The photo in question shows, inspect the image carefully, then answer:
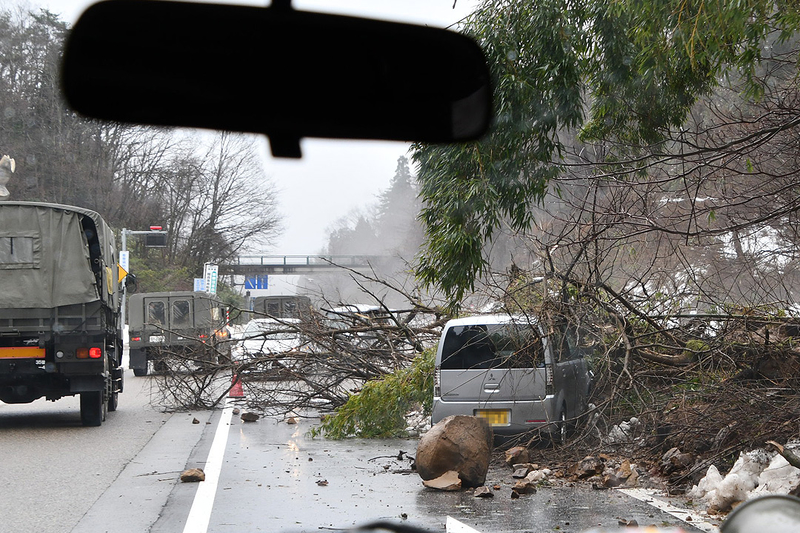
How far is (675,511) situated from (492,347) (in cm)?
383

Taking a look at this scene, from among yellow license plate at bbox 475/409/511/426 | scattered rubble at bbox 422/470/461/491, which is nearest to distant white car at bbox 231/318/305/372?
yellow license plate at bbox 475/409/511/426

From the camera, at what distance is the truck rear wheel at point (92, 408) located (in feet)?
46.4

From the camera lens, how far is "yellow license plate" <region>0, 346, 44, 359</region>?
13562 millimetres

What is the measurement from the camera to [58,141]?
33.1m

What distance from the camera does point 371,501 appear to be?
8180 mm

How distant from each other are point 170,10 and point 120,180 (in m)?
33.7

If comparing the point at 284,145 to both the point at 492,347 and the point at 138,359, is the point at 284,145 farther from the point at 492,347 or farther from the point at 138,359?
the point at 138,359

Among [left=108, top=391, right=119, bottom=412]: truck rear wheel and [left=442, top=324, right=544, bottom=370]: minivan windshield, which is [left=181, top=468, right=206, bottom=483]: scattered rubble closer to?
[left=442, top=324, right=544, bottom=370]: minivan windshield

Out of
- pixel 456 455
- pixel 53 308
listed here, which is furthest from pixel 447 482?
pixel 53 308

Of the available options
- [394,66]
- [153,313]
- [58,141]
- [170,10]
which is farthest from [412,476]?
[58,141]

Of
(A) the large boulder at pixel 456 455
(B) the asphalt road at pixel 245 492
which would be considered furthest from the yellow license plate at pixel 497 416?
(A) the large boulder at pixel 456 455

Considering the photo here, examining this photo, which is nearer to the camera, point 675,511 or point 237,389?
point 675,511

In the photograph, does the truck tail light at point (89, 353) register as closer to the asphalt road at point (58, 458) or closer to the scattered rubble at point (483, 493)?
the asphalt road at point (58, 458)

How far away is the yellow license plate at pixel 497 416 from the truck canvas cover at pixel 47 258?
7136mm
